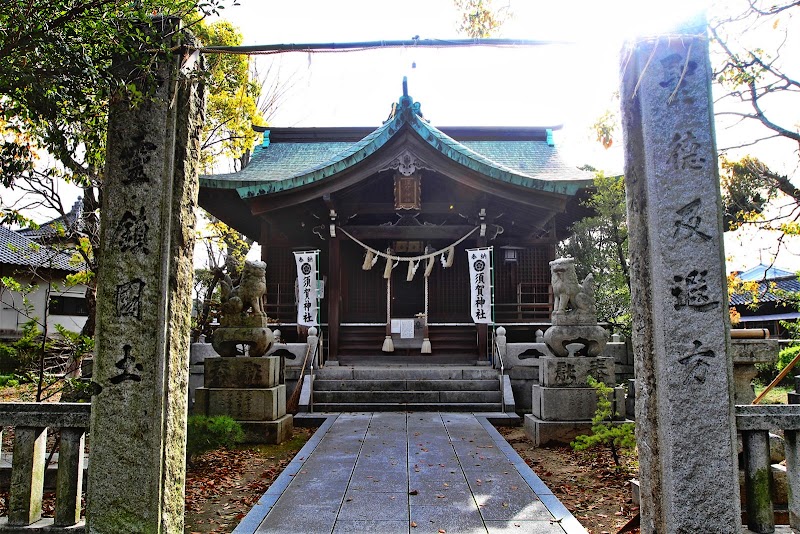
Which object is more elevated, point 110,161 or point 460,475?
point 110,161

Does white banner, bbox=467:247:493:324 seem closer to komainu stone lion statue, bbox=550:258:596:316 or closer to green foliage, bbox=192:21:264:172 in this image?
komainu stone lion statue, bbox=550:258:596:316

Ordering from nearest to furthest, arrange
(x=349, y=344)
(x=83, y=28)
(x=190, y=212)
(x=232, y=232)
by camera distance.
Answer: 1. (x=83, y=28)
2. (x=190, y=212)
3. (x=349, y=344)
4. (x=232, y=232)

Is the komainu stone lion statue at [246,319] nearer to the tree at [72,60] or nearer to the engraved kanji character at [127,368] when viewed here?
the tree at [72,60]

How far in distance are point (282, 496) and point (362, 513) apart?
3.46ft

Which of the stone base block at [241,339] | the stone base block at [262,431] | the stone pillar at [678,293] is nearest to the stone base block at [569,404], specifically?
the stone base block at [262,431]

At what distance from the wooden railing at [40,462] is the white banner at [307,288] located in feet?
32.7

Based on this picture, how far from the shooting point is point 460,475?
6570 millimetres

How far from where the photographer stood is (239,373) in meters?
9.27

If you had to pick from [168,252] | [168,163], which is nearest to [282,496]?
[168,252]

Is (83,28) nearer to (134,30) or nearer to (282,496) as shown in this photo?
(134,30)

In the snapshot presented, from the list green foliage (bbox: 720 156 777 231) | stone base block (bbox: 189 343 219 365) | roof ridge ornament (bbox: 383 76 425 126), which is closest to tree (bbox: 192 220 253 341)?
stone base block (bbox: 189 343 219 365)

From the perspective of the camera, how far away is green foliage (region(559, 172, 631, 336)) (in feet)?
45.7

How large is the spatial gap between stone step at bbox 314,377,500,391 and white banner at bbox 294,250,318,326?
7.13 feet

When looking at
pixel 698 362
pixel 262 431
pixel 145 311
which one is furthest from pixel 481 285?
pixel 145 311
